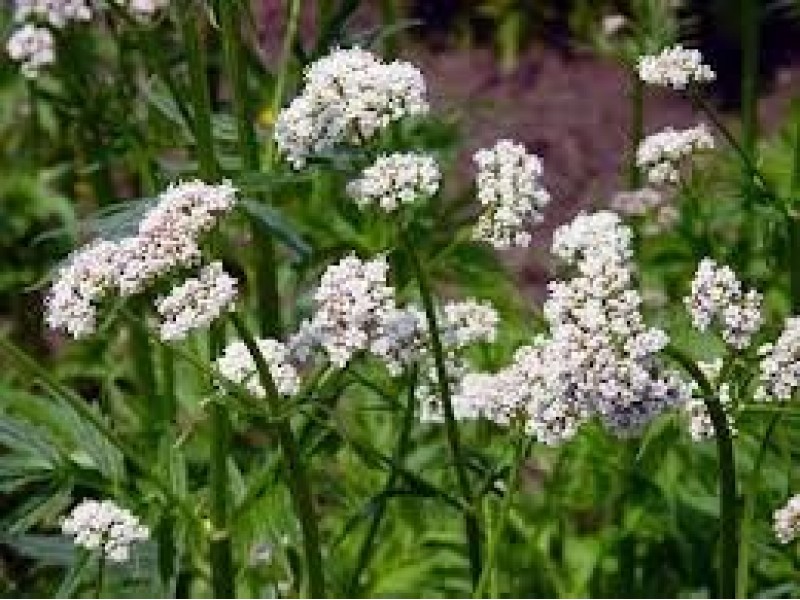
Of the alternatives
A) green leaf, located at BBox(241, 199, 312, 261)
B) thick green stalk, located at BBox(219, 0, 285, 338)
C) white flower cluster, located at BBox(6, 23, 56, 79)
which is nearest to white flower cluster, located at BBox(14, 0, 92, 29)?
white flower cluster, located at BBox(6, 23, 56, 79)

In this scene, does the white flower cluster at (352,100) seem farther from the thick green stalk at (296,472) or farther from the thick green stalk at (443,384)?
the thick green stalk at (296,472)

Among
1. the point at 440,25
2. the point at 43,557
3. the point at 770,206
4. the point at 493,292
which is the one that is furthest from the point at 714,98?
the point at 43,557

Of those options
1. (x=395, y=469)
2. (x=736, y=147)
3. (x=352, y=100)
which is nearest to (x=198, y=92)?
(x=352, y=100)

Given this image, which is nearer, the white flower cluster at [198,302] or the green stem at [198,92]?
the white flower cluster at [198,302]

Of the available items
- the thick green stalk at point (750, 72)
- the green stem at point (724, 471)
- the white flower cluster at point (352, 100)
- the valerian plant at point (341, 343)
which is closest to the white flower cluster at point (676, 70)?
the valerian plant at point (341, 343)

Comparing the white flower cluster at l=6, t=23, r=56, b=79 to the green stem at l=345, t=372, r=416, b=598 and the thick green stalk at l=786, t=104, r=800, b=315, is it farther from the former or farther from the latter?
the thick green stalk at l=786, t=104, r=800, b=315
